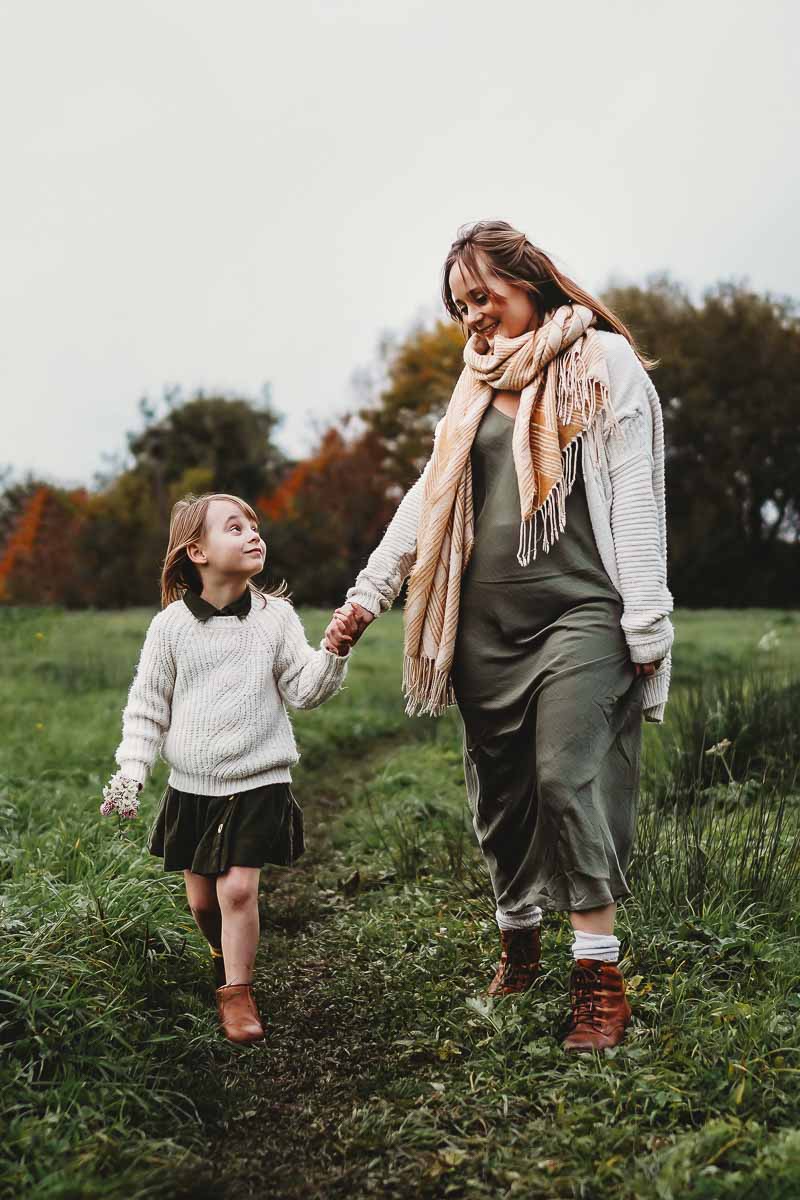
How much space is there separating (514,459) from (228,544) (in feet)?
3.14

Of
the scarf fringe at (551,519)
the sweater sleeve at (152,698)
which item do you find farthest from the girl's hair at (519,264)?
the sweater sleeve at (152,698)

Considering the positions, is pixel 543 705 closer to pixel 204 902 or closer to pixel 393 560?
pixel 393 560

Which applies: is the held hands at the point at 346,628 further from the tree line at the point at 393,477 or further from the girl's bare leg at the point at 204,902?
the tree line at the point at 393,477

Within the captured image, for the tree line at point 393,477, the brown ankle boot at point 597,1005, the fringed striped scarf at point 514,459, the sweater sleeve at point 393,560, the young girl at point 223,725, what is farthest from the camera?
the tree line at point 393,477

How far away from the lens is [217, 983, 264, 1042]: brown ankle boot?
11.1ft

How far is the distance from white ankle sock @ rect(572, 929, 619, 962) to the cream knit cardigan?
2.29 feet

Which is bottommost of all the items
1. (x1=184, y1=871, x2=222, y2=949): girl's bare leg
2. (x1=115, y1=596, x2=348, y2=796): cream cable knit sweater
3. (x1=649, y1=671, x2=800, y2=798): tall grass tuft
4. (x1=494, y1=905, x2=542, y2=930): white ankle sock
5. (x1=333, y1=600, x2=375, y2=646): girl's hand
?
(x1=494, y1=905, x2=542, y2=930): white ankle sock

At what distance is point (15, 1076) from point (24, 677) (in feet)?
26.0

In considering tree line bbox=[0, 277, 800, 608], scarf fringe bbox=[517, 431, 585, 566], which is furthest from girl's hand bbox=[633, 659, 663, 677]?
tree line bbox=[0, 277, 800, 608]

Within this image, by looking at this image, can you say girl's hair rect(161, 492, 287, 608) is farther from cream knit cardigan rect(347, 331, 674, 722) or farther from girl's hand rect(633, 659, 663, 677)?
girl's hand rect(633, 659, 663, 677)

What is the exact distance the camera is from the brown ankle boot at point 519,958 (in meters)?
3.67

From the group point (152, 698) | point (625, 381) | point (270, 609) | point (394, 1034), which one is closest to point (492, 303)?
point (625, 381)

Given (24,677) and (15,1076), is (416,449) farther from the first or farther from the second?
(15,1076)

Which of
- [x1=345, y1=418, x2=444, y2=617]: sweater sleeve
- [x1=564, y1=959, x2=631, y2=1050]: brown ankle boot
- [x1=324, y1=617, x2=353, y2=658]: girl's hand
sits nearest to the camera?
[x1=564, y1=959, x2=631, y2=1050]: brown ankle boot
